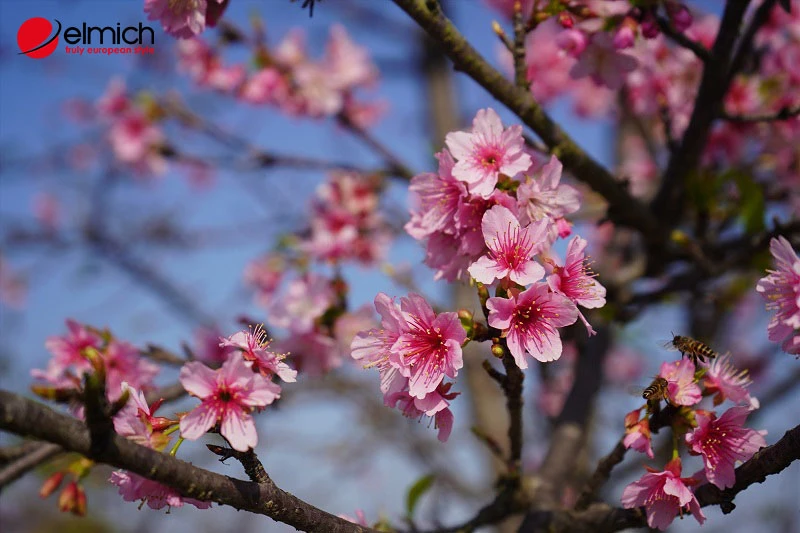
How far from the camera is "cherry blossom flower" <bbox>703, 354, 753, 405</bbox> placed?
1.41 metres

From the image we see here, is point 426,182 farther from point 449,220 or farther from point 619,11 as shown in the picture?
point 619,11

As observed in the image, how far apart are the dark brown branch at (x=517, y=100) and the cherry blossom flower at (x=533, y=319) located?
63 cm

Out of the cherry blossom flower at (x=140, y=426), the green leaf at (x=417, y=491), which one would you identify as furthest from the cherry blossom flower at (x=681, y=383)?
the cherry blossom flower at (x=140, y=426)

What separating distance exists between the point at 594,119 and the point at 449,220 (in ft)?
13.3

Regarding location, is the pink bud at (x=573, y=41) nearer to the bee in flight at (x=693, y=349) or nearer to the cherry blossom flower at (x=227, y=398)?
the bee in flight at (x=693, y=349)

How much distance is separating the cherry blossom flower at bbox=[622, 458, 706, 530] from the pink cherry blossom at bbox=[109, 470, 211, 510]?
0.88 metres

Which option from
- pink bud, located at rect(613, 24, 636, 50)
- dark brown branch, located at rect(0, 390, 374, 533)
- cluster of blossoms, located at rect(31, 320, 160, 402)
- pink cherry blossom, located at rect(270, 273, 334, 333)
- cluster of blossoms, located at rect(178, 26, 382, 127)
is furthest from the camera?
cluster of blossoms, located at rect(178, 26, 382, 127)

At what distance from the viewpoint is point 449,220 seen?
1.47 m

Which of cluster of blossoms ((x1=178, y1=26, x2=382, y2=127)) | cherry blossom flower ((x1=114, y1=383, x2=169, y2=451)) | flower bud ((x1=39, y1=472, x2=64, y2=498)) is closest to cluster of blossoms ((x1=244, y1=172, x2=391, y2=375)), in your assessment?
cluster of blossoms ((x1=178, y1=26, x2=382, y2=127))

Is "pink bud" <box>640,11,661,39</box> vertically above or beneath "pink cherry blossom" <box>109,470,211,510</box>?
above

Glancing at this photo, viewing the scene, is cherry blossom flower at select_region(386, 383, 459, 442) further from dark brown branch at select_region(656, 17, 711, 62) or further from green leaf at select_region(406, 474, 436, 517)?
dark brown branch at select_region(656, 17, 711, 62)

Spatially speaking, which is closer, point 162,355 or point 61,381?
point 61,381

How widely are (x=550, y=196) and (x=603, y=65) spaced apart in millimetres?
821

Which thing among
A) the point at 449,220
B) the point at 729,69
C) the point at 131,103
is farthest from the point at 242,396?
the point at 131,103
